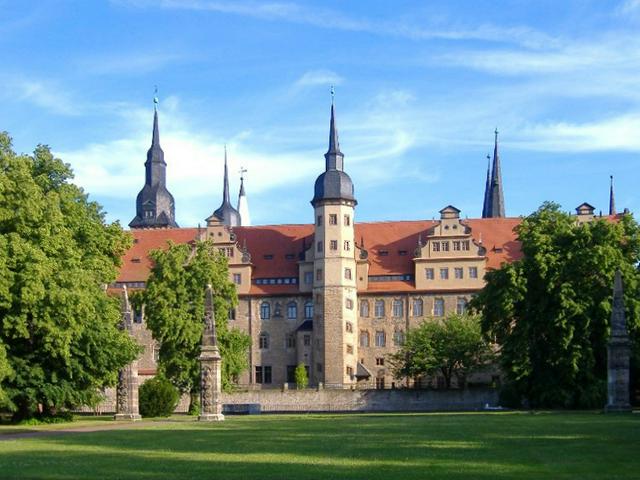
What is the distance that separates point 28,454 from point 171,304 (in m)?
38.8

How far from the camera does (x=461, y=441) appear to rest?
22.5 metres

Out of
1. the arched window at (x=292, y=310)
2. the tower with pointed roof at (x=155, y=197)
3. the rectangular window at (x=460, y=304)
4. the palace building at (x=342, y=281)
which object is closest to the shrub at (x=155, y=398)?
the palace building at (x=342, y=281)

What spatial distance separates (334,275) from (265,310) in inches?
251

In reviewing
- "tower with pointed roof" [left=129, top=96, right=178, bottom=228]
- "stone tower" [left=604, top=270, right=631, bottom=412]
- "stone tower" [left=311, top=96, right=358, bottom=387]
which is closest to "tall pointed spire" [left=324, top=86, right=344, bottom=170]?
"stone tower" [left=311, top=96, right=358, bottom=387]

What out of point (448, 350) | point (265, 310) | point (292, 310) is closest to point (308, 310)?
point (292, 310)

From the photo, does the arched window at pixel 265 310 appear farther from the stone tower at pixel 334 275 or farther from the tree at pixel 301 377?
the tree at pixel 301 377

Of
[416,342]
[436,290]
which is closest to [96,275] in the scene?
[416,342]

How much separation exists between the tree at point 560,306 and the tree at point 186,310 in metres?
15.4

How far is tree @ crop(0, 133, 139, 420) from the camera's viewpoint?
119ft

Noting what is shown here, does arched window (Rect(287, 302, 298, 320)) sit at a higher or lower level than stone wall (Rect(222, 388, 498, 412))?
higher

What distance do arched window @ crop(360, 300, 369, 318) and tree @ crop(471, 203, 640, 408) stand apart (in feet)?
95.0

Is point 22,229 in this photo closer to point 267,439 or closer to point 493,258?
point 267,439

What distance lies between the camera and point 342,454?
19562 mm

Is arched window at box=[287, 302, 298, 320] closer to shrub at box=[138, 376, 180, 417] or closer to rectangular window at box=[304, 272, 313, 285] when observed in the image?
rectangular window at box=[304, 272, 313, 285]
